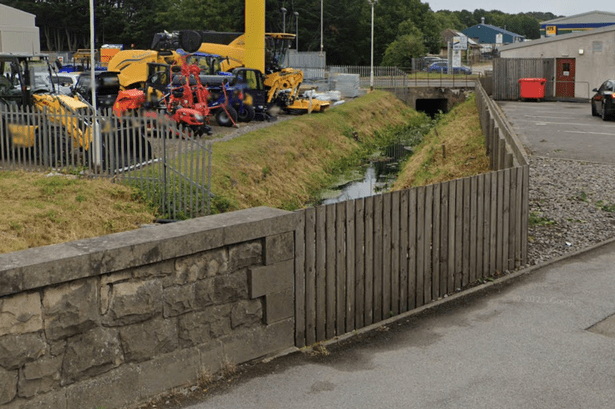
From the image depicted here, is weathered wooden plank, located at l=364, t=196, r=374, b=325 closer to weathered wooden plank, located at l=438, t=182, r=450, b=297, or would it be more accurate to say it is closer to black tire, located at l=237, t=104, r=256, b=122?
weathered wooden plank, located at l=438, t=182, r=450, b=297

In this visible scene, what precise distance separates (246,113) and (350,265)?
23.6 metres

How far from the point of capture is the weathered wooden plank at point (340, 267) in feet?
26.9

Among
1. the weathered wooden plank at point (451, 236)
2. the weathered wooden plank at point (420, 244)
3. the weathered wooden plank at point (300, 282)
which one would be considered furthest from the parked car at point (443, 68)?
the weathered wooden plank at point (300, 282)

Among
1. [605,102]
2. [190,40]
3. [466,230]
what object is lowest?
[466,230]

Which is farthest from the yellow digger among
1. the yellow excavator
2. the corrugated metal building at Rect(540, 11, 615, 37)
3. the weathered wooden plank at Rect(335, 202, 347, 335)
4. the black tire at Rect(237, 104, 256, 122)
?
the corrugated metal building at Rect(540, 11, 615, 37)

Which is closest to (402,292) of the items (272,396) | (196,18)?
(272,396)

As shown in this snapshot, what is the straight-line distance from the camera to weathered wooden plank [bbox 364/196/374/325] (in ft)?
28.1

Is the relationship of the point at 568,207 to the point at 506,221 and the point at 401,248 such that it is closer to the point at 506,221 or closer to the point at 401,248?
the point at 506,221

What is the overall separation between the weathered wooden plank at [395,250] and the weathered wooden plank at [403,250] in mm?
51

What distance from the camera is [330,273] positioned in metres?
8.14

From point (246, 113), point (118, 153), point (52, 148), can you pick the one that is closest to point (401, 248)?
point (118, 153)

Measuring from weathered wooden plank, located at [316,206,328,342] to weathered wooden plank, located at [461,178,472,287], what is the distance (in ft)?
8.74

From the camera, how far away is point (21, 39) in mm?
35906

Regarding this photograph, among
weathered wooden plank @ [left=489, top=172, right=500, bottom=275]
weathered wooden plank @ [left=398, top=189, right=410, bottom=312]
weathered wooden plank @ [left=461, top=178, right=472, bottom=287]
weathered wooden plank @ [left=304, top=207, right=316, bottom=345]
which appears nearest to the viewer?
weathered wooden plank @ [left=304, top=207, right=316, bottom=345]
